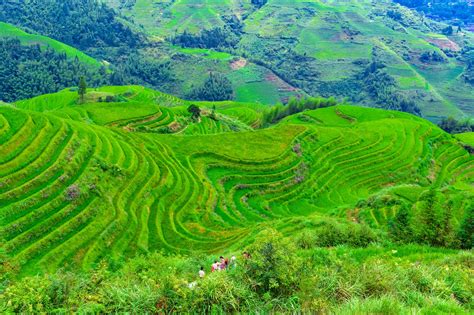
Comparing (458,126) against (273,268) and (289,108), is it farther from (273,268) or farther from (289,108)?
(273,268)

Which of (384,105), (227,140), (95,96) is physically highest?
(227,140)

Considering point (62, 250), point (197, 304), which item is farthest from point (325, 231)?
point (62, 250)

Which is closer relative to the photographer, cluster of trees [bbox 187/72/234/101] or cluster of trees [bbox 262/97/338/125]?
cluster of trees [bbox 262/97/338/125]

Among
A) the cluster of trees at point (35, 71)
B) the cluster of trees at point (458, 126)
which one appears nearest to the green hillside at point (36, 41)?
the cluster of trees at point (35, 71)

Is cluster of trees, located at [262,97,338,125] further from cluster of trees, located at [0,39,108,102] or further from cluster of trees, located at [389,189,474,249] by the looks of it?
cluster of trees, located at [0,39,108,102]

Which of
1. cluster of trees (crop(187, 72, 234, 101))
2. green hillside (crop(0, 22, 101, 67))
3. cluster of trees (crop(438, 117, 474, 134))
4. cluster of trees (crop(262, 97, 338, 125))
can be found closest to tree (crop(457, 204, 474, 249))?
cluster of trees (crop(262, 97, 338, 125))

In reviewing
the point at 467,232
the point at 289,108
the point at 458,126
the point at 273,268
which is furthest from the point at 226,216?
the point at 458,126

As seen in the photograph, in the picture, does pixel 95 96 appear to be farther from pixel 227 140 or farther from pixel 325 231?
pixel 325 231
